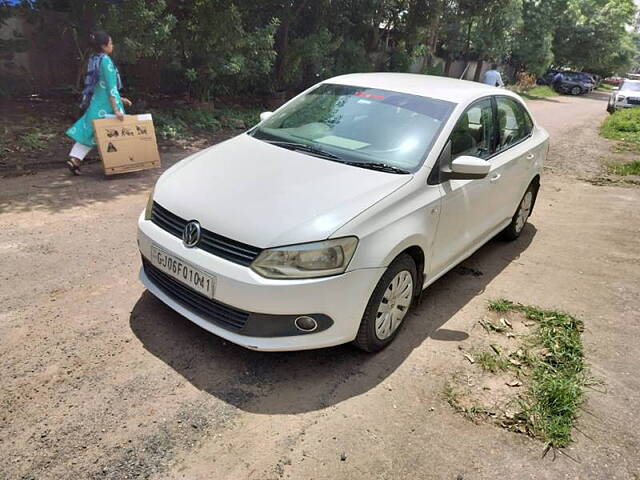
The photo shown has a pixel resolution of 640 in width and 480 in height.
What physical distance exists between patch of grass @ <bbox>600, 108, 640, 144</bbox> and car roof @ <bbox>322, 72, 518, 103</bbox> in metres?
10.5

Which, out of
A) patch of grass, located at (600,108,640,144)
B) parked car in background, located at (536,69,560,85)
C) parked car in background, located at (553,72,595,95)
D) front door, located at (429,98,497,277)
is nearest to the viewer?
front door, located at (429,98,497,277)

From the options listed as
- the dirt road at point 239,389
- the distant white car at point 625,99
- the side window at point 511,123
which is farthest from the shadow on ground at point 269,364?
the distant white car at point 625,99

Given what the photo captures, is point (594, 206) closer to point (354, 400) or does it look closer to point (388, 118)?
point (388, 118)

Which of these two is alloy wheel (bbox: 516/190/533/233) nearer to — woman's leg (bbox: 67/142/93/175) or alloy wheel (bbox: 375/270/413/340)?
alloy wheel (bbox: 375/270/413/340)

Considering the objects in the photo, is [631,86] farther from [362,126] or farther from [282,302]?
[282,302]

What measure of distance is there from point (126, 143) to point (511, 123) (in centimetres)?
453

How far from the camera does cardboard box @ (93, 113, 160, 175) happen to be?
5.95 metres

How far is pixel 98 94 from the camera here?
5.94 m

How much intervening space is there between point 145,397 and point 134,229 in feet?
8.27

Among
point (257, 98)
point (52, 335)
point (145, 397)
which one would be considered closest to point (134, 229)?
point (52, 335)

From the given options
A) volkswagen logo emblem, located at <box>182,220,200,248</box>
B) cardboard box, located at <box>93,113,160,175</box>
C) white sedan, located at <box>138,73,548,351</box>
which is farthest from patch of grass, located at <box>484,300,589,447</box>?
cardboard box, located at <box>93,113,160,175</box>

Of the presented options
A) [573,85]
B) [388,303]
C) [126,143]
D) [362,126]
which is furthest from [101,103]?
[573,85]

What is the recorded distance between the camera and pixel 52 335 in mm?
3158

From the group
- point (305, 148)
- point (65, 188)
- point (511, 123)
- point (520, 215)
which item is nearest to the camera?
point (305, 148)
